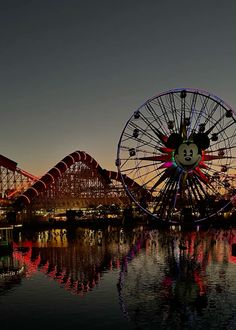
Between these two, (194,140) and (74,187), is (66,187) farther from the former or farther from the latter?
(194,140)

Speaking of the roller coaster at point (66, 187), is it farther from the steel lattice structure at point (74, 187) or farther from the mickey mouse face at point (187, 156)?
the mickey mouse face at point (187, 156)

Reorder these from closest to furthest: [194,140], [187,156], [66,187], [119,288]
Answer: [119,288] < [187,156] < [194,140] < [66,187]

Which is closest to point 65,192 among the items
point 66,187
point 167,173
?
point 66,187

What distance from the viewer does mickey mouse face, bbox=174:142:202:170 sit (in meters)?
67.2

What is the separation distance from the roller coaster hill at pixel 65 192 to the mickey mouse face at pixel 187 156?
5390 centimetres

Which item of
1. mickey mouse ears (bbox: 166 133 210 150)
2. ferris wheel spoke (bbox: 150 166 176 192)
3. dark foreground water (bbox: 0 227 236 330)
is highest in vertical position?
mickey mouse ears (bbox: 166 133 210 150)

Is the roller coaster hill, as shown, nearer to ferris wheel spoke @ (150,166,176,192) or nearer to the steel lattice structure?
the steel lattice structure

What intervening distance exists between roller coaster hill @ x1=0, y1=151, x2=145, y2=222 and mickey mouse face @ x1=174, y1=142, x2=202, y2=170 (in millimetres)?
53902

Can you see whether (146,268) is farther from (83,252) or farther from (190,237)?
(190,237)

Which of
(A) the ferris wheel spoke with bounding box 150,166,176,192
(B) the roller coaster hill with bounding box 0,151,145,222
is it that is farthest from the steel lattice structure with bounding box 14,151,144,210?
(A) the ferris wheel spoke with bounding box 150,166,176,192

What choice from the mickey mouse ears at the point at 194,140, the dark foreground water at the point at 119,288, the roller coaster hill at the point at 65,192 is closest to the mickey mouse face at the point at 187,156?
the mickey mouse ears at the point at 194,140

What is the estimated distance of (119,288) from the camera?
1660 inches

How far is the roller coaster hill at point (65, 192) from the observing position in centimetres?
12450

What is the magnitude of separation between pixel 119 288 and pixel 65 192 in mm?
104010
